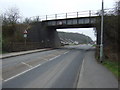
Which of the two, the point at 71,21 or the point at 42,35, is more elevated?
the point at 71,21

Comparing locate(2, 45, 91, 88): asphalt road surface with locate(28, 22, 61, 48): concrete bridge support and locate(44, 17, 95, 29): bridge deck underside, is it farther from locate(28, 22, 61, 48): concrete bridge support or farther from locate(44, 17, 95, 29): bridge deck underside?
locate(28, 22, 61, 48): concrete bridge support

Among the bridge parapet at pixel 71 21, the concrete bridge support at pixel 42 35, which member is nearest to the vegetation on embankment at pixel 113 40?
the bridge parapet at pixel 71 21

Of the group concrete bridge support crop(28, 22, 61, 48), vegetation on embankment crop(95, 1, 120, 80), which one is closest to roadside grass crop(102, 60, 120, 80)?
vegetation on embankment crop(95, 1, 120, 80)

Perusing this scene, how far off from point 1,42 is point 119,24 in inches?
810

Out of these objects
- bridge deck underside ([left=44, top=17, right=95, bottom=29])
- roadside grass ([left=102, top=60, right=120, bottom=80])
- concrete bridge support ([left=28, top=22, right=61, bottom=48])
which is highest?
bridge deck underside ([left=44, top=17, right=95, bottom=29])

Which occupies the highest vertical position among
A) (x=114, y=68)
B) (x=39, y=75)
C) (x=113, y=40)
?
(x=113, y=40)

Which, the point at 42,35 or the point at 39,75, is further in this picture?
the point at 42,35

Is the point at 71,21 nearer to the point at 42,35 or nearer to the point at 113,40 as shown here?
the point at 42,35

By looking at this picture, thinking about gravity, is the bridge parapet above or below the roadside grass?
above

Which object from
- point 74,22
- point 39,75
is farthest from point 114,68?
point 74,22

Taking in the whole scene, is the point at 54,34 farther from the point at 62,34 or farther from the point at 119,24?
the point at 62,34

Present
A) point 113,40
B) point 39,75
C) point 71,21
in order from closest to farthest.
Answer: point 39,75 < point 113,40 < point 71,21

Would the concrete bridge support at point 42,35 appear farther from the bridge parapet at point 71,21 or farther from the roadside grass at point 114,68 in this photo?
the roadside grass at point 114,68

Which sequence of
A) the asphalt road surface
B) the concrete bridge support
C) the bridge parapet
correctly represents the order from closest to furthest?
the asphalt road surface → the bridge parapet → the concrete bridge support
